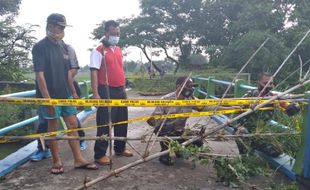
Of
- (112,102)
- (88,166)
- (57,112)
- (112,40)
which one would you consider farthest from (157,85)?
(112,102)

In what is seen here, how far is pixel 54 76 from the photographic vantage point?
3836mm

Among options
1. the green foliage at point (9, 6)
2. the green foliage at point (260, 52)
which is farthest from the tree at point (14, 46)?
the green foliage at point (260, 52)

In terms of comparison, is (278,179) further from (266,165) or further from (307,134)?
(307,134)

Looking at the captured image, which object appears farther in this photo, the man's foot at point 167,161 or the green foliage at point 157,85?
the green foliage at point 157,85

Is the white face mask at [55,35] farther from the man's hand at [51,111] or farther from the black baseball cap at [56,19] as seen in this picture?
the man's hand at [51,111]

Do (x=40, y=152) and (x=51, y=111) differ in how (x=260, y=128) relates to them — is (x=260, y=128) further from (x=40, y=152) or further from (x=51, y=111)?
(x=40, y=152)

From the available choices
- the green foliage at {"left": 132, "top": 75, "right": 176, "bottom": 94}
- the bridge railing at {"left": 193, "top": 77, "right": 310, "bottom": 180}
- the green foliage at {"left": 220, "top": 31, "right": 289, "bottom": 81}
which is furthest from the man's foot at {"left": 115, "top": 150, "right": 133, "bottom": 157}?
the green foliage at {"left": 220, "top": 31, "right": 289, "bottom": 81}

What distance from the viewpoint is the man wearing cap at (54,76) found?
371 centimetres

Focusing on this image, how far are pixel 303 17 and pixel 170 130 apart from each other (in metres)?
18.9

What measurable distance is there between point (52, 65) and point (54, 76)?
11cm

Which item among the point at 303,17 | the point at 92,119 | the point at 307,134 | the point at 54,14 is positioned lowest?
the point at 92,119

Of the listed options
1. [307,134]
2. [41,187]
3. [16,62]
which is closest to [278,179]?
[307,134]

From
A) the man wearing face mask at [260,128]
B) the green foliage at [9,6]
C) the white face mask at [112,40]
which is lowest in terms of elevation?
the man wearing face mask at [260,128]

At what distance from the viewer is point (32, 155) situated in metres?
4.43
